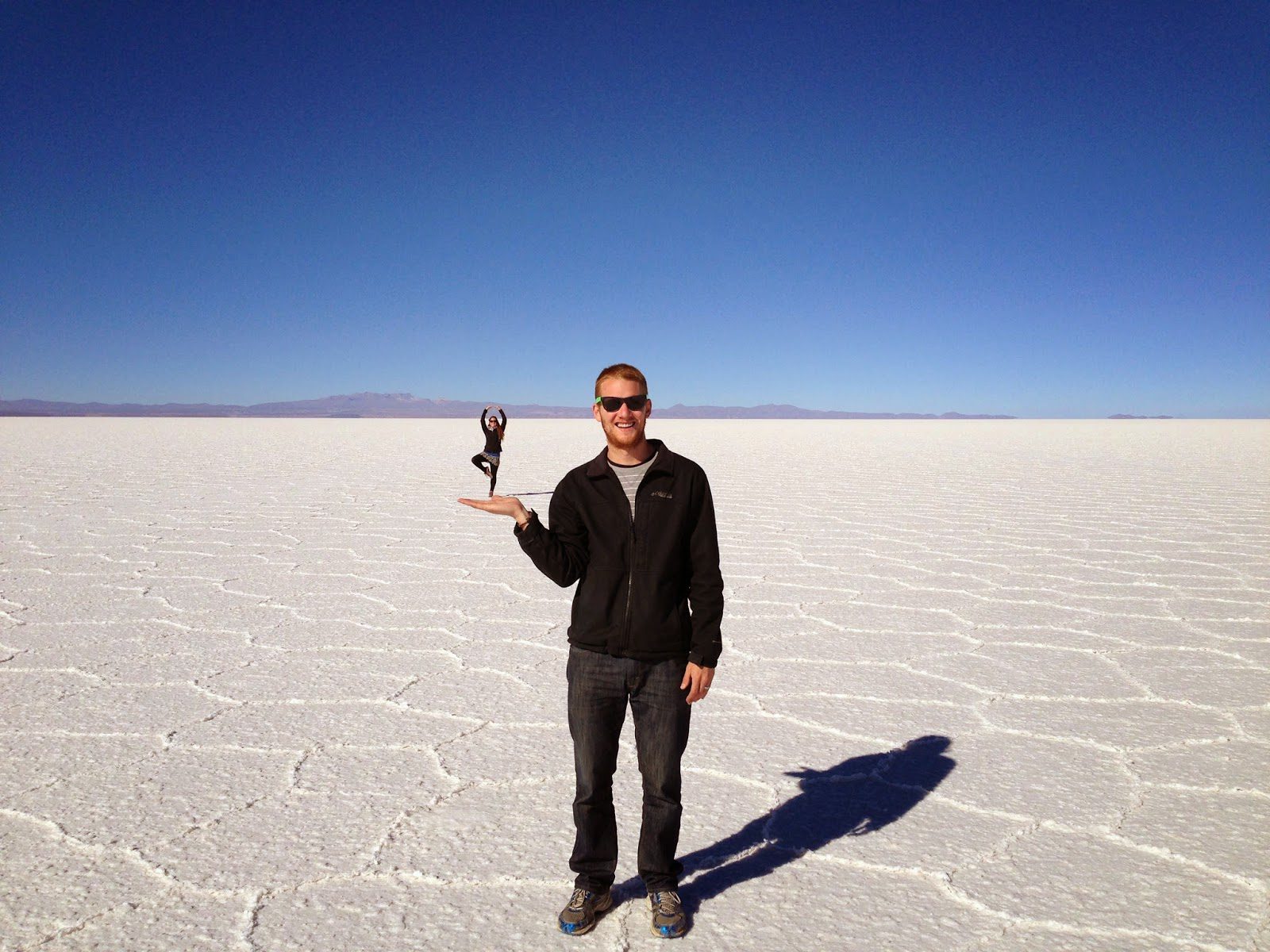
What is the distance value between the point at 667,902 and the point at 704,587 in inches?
21.4

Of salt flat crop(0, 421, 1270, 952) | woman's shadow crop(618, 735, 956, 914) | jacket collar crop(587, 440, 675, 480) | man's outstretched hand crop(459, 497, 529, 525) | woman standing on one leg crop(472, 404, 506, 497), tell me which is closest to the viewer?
man's outstretched hand crop(459, 497, 529, 525)

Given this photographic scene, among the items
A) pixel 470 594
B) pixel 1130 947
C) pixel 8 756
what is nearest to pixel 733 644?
pixel 470 594

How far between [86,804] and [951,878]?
1.82 metres

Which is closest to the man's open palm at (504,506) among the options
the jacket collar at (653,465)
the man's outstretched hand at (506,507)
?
the man's outstretched hand at (506,507)

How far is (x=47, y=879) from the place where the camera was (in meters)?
1.71

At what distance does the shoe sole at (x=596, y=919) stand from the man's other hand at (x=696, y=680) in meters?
0.41

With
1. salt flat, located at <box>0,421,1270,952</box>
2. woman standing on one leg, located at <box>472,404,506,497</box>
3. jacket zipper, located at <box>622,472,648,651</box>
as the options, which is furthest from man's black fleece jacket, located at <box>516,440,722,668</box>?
woman standing on one leg, located at <box>472,404,506,497</box>

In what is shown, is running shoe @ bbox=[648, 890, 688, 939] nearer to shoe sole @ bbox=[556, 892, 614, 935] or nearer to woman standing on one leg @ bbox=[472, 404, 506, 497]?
shoe sole @ bbox=[556, 892, 614, 935]

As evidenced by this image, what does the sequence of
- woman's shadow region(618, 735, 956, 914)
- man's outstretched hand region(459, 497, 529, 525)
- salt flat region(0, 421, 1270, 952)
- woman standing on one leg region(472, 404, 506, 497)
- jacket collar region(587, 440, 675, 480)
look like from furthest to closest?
woman standing on one leg region(472, 404, 506, 497) < woman's shadow region(618, 735, 956, 914) < salt flat region(0, 421, 1270, 952) < jacket collar region(587, 440, 675, 480) < man's outstretched hand region(459, 497, 529, 525)

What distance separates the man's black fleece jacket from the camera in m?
1.51

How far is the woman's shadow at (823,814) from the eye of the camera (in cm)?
179

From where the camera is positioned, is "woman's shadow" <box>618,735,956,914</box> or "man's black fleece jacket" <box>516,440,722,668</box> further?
"woman's shadow" <box>618,735,956,914</box>

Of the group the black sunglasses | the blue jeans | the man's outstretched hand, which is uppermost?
the black sunglasses

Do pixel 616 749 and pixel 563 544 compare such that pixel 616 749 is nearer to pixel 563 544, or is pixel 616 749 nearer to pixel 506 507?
pixel 563 544
